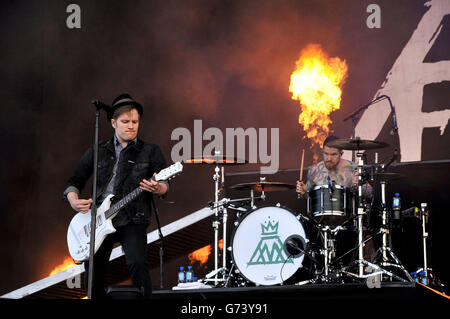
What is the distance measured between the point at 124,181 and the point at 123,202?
23 centimetres

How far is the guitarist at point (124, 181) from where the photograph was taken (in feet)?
14.0

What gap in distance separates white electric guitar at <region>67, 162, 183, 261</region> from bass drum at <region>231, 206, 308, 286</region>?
7.89 feet

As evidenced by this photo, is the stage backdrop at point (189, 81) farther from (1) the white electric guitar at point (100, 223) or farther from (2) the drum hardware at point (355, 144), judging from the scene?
(1) the white electric guitar at point (100, 223)

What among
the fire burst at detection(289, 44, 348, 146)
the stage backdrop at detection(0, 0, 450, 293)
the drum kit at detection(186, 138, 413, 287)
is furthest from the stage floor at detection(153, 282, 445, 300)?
the fire burst at detection(289, 44, 348, 146)

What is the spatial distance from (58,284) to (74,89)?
2979mm

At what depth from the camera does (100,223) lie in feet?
14.5

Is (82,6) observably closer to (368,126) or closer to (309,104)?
(309,104)

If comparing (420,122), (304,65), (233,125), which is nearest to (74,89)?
(233,125)

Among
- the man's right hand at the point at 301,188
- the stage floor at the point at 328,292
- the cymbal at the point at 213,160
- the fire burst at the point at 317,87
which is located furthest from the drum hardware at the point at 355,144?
the fire burst at the point at 317,87

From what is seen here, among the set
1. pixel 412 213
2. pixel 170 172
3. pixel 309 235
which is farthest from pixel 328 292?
pixel 412 213

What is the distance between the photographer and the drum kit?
6191 millimetres

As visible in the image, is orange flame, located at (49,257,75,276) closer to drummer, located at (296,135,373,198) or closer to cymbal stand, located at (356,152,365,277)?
drummer, located at (296,135,373,198)

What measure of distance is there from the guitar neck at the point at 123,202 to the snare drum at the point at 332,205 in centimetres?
254

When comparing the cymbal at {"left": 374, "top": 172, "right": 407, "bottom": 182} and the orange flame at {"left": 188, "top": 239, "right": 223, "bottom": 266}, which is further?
the orange flame at {"left": 188, "top": 239, "right": 223, "bottom": 266}
